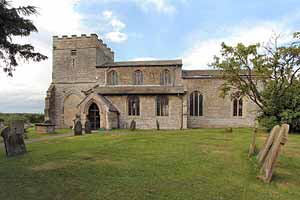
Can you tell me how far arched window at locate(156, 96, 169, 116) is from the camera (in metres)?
29.1

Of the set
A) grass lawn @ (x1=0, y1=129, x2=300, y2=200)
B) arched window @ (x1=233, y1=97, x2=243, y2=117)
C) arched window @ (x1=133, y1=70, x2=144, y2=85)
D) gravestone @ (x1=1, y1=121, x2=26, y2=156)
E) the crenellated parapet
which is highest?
the crenellated parapet

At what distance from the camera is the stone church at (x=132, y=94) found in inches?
1136

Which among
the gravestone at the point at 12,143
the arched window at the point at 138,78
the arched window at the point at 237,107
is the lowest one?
the gravestone at the point at 12,143

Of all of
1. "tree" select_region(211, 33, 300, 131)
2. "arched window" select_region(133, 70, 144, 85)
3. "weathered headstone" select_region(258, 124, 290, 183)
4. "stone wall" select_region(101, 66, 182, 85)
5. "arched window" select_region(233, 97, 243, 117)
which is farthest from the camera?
"arched window" select_region(133, 70, 144, 85)

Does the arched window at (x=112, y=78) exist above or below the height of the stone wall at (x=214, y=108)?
above

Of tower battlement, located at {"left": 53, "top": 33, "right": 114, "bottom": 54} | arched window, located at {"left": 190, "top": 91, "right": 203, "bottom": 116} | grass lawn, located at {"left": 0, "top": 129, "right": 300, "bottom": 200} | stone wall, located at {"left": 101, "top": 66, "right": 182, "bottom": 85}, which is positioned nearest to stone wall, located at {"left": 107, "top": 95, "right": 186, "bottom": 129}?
arched window, located at {"left": 190, "top": 91, "right": 203, "bottom": 116}

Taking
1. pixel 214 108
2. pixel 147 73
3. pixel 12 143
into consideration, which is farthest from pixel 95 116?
pixel 12 143

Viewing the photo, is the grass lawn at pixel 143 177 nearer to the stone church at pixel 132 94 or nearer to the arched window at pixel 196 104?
the stone church at pixel 132 94

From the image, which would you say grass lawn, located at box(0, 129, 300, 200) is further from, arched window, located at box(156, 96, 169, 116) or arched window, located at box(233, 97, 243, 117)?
arched window, located at box(233, 97, 243, 117)

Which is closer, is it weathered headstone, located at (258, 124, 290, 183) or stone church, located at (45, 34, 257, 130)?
weathered headstone, located at (258, 124, 290, 183)

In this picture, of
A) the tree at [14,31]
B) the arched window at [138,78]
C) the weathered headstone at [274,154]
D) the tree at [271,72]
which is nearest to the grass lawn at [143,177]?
the weathered headstone at [274,154]

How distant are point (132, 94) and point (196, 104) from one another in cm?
836

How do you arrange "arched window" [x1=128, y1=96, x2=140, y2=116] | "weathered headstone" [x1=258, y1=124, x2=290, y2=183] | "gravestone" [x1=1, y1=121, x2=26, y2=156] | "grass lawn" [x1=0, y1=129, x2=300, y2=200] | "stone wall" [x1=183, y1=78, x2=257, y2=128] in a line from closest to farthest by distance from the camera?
"grass lawn" [x1=0, y1=129, x2=300, y2=200]
"weathered headstone" [x1=258, y1=124, x2=290, y2=183]
"gravestone" [x1=1, y1=121, x2=26, y2=156]
"arched window" [x1=128, y1=96, x2=140, y2=116]
"stone wall" [x1=183, y1=78, x2=257, y2=128]

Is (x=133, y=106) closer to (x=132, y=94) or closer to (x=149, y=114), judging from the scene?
(x=132, y=94)
